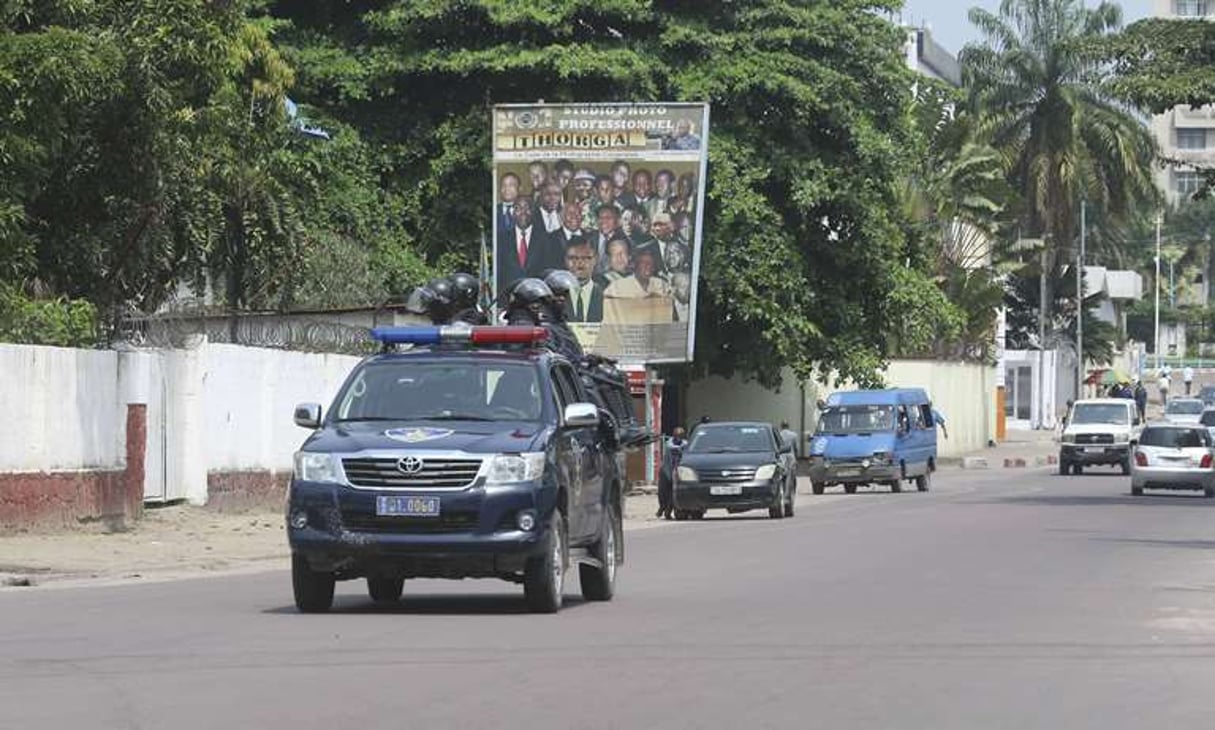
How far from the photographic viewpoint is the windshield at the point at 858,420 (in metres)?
50.1

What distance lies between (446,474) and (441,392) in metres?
1.06

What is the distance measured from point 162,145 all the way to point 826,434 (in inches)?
953

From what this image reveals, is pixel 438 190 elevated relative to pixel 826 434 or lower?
elevated

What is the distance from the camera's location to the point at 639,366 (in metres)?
45.3

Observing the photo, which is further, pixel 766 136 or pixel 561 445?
pixel 766 136

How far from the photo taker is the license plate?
16.0m

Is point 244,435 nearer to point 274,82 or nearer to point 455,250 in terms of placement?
point 274,82

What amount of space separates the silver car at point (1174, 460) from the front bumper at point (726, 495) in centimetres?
1115

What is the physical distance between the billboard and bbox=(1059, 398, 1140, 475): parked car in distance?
2003 cm

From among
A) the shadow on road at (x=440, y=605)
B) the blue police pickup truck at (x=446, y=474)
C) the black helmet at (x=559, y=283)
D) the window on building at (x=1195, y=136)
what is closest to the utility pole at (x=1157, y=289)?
the window on building at (x=1195, y=136)

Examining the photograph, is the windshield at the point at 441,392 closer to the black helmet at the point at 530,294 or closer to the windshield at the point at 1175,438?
the black helmet at the point at 530,294

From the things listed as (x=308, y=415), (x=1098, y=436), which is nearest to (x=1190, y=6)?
(x=1098, y=436)

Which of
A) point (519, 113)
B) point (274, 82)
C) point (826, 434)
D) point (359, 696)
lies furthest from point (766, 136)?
point (359, 696)

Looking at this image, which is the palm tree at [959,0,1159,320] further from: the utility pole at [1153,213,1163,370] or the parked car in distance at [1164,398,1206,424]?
the utility pole at [1153,213,1163,370]
